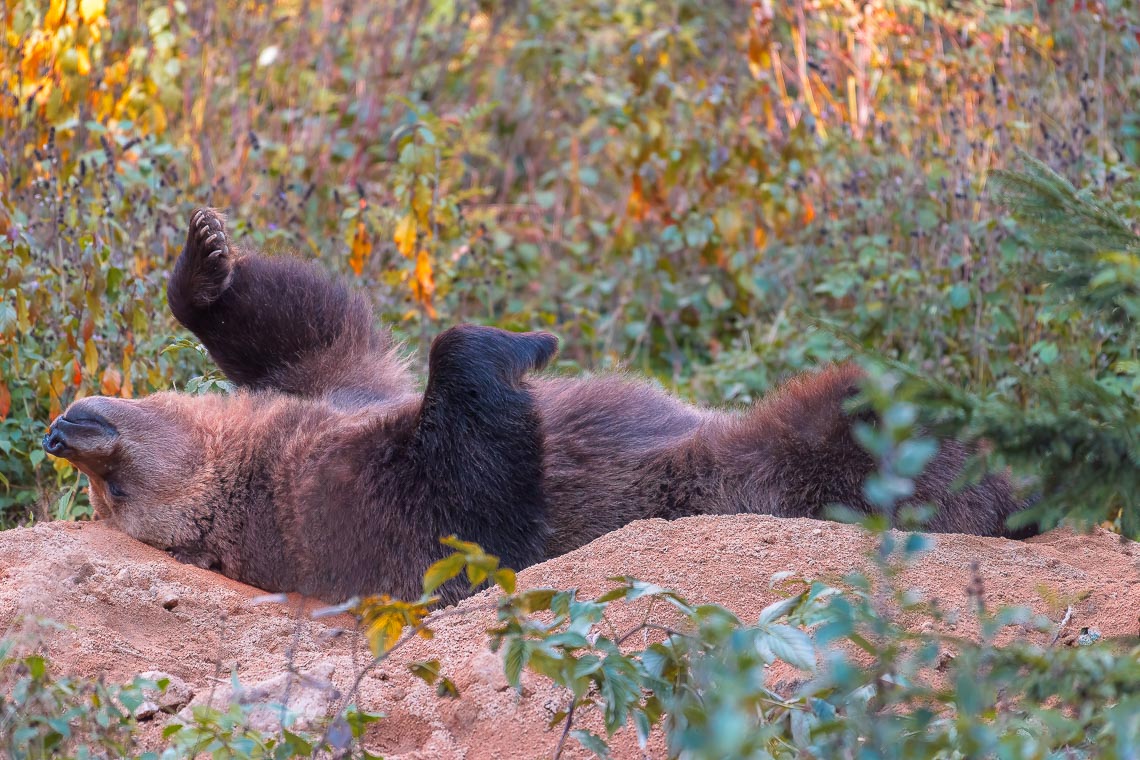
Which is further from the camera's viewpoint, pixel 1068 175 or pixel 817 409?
pixel 1068 175

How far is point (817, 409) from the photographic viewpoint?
4.17 meters

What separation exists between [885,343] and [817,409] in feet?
7.33

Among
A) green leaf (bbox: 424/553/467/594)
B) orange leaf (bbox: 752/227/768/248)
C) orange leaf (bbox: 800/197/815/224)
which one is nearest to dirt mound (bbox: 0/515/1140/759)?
green leaf (bbox: 424/553/467/594)

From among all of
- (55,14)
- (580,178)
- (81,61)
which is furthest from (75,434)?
(580,178)

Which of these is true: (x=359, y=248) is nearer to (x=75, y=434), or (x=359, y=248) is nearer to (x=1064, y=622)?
(x=75, y=434)

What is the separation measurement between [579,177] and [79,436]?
4.42 metres

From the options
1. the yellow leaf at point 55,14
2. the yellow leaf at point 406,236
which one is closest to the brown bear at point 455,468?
the yellow leaf at point 406,236

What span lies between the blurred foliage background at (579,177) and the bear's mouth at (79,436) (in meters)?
0.61

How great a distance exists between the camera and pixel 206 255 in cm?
484

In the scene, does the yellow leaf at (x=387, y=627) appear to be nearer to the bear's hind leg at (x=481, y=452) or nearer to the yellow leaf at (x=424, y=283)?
the bear's hind leg at (x=481, y=452)

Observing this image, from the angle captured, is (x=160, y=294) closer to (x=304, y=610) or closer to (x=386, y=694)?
(x=304, y=610)

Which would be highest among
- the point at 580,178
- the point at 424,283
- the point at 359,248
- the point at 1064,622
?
the point at 580,178

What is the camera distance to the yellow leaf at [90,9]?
19.7 feet

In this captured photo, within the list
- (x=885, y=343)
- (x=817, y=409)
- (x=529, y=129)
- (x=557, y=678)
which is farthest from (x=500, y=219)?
(x=557, y=678)
